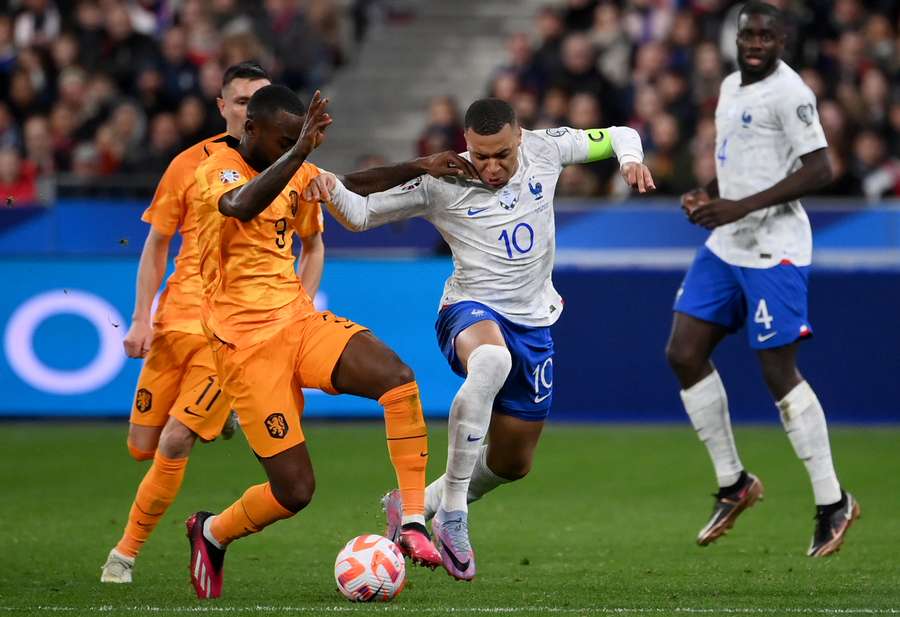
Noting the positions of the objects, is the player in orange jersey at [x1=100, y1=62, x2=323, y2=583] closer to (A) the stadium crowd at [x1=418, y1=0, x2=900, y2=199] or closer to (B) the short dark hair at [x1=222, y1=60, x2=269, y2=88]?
(B) the short dark hair at [x1=222, y1=60, x2=269, y2=88]

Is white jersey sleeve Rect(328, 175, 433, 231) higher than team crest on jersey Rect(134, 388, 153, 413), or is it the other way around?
white jersey sleeve Rect(328, 175, 433, 231)

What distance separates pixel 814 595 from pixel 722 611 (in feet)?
2.14

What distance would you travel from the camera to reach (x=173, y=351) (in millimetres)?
7598

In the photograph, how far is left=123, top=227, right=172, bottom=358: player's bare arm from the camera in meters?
7.55

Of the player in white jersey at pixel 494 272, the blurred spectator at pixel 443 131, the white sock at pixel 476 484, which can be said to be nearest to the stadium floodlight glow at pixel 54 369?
the blurred spectator at pixel 443 131

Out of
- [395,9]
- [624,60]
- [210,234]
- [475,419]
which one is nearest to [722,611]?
[475,419]

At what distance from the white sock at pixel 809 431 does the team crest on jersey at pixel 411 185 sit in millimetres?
2259

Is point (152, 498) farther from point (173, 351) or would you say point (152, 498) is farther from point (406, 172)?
point (406, 172)

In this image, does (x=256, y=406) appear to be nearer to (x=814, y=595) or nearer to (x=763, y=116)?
(x=814, y=595)

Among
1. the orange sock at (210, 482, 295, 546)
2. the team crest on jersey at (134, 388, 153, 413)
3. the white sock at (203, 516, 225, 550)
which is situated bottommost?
the white sock at (203, 516, 225, 550)

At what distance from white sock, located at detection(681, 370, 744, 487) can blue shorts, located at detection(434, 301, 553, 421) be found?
122 centimetres

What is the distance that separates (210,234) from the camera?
21.8 feet

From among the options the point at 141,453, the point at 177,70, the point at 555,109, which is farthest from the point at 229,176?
the point at 177,70

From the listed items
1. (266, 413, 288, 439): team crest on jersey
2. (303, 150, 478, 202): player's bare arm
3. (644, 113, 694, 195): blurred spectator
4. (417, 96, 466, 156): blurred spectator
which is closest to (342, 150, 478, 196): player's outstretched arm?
(303, 150, 478, 202): player's bare arm
